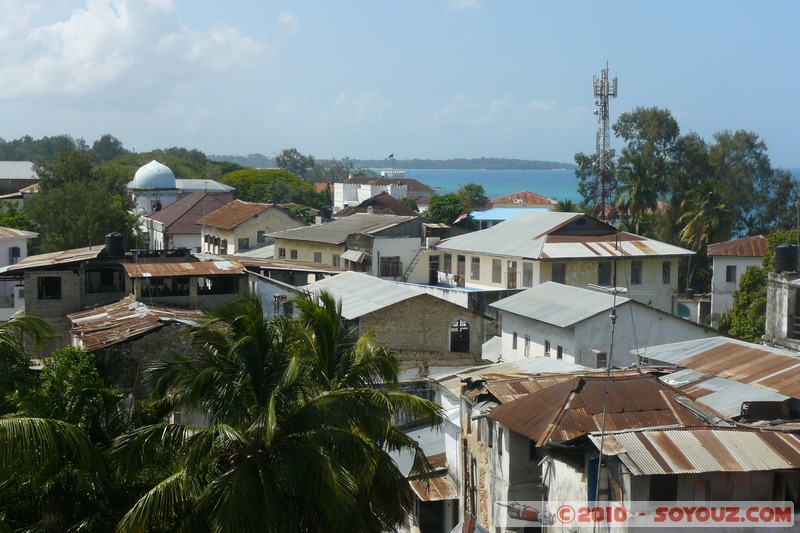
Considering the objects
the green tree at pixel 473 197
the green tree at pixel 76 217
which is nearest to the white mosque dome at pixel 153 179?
the green tree at pixel 76 217

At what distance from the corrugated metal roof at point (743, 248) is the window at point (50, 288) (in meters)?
31.6

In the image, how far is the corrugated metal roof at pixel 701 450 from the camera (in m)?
Answer: 13.9

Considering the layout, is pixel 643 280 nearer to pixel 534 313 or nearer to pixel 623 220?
pixel 534 313

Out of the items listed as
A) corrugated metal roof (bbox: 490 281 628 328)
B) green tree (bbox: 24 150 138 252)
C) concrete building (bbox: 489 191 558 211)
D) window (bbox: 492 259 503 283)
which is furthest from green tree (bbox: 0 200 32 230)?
concrete building (bbox: 489 191 558 211)

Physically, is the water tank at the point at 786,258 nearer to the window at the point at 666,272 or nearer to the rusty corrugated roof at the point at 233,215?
the window at the point at 666,272

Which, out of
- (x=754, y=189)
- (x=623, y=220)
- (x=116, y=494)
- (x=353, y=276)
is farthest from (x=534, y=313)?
(x=754, y=189)

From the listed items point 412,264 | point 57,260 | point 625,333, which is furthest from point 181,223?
point 625,333

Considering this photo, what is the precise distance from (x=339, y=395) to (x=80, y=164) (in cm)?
6083

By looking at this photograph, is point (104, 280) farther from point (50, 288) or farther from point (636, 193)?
point (636, 193)

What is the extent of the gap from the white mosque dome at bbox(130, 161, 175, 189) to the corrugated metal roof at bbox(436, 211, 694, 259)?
42969mm

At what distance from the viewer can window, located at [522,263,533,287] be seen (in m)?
44.6

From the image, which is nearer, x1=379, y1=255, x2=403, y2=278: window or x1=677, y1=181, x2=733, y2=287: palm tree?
x1=379, y1=255, x2=403, y2=278: window

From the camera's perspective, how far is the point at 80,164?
70.8 m

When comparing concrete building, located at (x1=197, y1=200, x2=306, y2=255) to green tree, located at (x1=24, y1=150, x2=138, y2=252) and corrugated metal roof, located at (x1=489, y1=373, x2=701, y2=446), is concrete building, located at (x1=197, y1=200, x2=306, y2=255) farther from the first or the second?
corrugated metal roof, located at (x1=489, y1=373, x2=701, y2=446)
